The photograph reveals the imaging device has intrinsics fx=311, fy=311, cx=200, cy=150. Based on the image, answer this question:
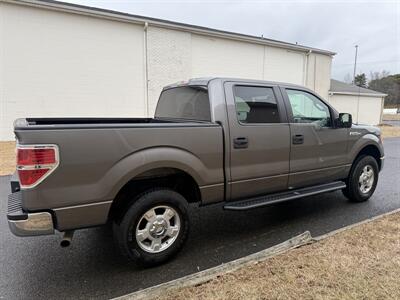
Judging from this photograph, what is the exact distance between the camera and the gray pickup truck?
2.69 m

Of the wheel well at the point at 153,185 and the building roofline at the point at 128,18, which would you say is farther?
the building roofline at the point at 128,18

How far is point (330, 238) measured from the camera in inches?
144

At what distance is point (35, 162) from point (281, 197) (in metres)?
2.95

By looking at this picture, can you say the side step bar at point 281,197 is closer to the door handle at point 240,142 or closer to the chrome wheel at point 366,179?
the chrome wheel at point 366,179

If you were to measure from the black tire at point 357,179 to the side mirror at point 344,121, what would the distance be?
30.7 inches

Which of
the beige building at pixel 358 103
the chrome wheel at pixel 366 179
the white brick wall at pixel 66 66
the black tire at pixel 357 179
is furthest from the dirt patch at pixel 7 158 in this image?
the beige building at pixel 358 103

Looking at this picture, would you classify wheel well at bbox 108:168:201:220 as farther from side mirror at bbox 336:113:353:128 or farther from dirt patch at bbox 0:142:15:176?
dirt patch at bbox 0:142:15:176

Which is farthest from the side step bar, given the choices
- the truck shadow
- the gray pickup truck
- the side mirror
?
the side mirror

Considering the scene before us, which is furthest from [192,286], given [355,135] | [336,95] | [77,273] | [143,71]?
[336,95]

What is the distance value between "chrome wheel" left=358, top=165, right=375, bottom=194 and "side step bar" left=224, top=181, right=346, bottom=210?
1.89 ft

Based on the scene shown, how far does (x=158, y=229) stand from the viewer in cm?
323

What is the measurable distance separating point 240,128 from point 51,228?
88.2 inches

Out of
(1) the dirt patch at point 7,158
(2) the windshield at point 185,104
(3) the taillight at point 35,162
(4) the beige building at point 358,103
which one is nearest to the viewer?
(3) the taillight at point 35,162

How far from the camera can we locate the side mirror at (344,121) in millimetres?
4716
